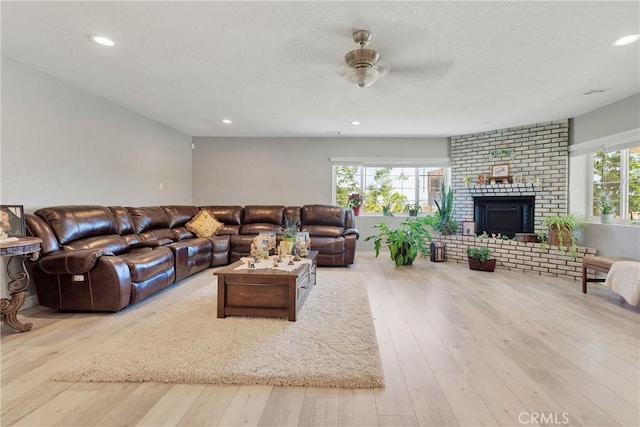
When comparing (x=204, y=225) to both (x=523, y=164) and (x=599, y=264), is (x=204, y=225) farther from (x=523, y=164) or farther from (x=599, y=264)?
(x=523, y=164)

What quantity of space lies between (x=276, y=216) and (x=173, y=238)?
70.7 inches

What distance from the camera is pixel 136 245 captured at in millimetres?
3902

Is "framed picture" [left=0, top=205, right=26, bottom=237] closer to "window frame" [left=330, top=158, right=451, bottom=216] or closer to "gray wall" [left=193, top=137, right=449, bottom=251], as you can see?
"gray wall" [left=193, top=137, right=449, bottom=251]

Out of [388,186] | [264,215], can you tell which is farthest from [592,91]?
[264,215]

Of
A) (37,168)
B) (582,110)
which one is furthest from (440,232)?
(37,168)

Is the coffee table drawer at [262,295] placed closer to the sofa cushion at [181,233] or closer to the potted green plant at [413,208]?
the sofa cushion at [181,233]

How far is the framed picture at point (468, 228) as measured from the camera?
222 inches

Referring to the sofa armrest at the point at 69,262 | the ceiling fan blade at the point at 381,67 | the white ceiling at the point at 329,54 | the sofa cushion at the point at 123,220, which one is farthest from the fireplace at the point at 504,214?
the sofa armrest at the point at 69,262

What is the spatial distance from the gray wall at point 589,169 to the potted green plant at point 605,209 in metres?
0.10

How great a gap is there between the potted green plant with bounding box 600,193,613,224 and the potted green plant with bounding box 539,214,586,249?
0.91 feet

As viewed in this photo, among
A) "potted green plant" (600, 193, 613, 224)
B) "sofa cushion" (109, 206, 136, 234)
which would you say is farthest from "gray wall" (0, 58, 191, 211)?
"potted green plant" (600, 193, 613, 224)

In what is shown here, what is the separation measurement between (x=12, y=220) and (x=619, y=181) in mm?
7148

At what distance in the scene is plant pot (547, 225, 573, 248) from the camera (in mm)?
4477

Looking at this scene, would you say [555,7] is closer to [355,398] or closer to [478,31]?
[478,31]
